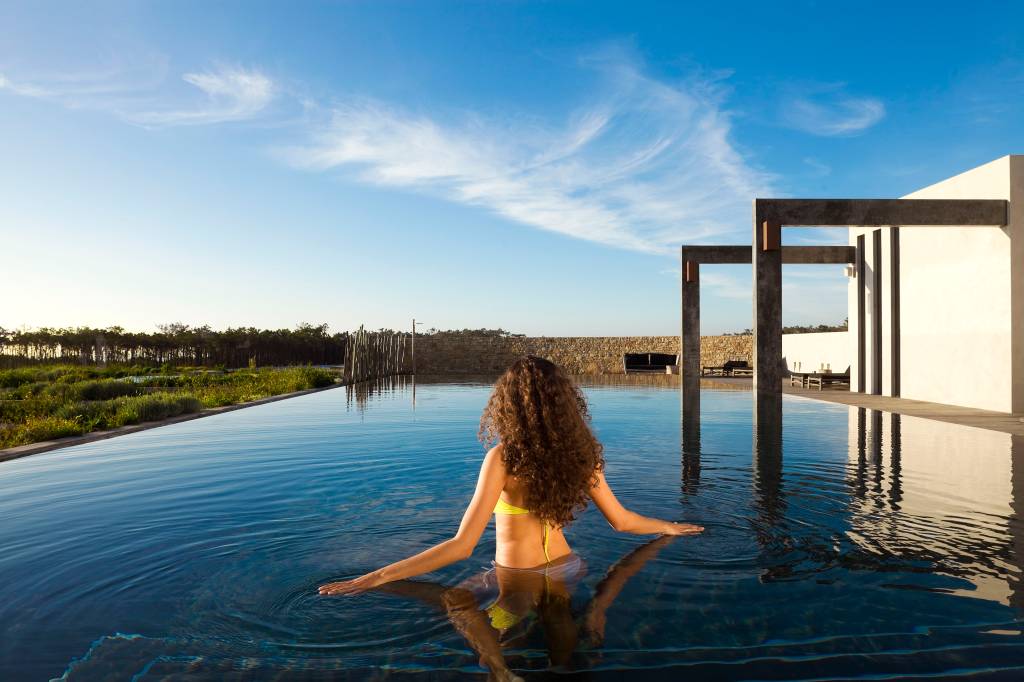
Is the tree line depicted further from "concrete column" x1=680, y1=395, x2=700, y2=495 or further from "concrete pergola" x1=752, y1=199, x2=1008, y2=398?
"concrete pergola" x1=752, y1=199, x2=1008, y2=398

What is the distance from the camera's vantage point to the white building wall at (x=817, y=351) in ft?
62.1

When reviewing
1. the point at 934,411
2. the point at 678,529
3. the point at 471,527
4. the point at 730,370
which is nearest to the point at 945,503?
the point at 678,529

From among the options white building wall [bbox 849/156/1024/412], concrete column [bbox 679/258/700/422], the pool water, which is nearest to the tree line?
concrete column [bbox 679/258/700/422]

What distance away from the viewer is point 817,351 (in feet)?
68.1

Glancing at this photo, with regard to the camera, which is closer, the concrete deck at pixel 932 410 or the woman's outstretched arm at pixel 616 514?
the woman's outstretched arm at pixel 616 514

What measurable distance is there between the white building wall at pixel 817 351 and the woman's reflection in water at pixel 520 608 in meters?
17.3

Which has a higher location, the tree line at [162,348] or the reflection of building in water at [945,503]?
the tree line at [162,348]

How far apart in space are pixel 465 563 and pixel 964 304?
11.6m

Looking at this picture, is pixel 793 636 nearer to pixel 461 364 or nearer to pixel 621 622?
pixel 621 622

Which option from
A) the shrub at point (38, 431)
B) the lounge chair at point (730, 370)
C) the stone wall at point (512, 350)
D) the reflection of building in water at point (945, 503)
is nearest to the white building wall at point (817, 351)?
the lounge chair at point (730, 370)

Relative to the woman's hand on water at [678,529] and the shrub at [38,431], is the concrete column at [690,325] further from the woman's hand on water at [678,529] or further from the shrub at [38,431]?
the shrub at [38,431]

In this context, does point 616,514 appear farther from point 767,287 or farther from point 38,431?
point 767,287

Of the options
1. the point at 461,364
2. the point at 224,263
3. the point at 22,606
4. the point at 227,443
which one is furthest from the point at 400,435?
the point at 461,364

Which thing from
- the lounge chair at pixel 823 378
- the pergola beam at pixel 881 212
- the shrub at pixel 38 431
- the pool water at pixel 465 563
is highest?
the pergola beam at pixel 881 212
